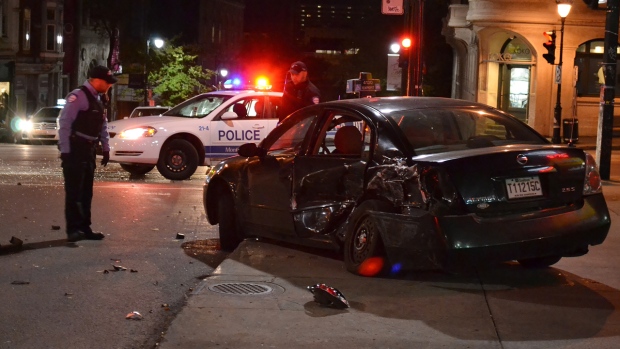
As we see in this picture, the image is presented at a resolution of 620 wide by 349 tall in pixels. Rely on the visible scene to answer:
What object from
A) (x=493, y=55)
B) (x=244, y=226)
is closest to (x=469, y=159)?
(x=244, y=226)

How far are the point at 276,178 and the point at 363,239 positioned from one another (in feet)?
4.38

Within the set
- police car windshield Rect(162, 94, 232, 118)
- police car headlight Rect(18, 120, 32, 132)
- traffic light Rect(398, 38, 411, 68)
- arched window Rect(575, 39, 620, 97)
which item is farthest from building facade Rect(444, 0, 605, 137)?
police car windshield Rect(162, 94, 232, 118)

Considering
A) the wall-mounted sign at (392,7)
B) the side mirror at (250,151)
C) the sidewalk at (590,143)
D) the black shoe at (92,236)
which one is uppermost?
the wall-mounted sign at (392,7)

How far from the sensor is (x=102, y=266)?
848 cm

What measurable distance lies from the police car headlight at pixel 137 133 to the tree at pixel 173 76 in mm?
35176

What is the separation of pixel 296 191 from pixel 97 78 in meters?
2.70

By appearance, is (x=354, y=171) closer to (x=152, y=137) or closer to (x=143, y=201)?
(x=143, y=201)

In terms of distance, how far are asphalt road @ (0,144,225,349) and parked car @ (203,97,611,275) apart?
3.78ft

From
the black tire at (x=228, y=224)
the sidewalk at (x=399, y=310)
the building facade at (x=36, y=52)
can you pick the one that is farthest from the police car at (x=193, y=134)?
the building facade at (x=36, y=52)

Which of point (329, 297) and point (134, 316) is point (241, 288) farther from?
point (134, 316)

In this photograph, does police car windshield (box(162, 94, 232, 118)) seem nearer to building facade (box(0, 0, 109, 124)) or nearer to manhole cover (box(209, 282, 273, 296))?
manhole cover (box(209, 282, 273, 296))

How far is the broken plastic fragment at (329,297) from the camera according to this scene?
6727 mm

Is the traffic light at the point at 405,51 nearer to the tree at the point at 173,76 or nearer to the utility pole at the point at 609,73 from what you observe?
the utility pole at the point at 609,73

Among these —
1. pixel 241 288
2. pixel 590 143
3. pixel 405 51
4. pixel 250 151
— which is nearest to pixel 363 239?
pixel 241 288
